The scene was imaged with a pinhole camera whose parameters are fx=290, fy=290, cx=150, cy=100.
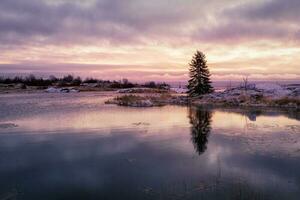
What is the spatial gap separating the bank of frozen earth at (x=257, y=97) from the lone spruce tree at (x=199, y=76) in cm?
318

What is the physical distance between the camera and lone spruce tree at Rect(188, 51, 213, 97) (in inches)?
2041

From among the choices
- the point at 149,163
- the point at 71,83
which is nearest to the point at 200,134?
the point at 149,163

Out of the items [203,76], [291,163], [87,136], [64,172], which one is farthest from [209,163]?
[203,76]

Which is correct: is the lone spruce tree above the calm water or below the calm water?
above

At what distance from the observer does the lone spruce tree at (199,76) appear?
2041 inches

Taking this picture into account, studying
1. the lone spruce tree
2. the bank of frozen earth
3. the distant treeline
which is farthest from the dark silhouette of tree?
the distant treeline

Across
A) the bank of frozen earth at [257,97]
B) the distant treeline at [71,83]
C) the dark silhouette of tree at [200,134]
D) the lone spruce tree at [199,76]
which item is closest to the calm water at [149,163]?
the dark silhouette of tree at [200,134]

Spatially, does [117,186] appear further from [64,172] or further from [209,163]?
[209,163]

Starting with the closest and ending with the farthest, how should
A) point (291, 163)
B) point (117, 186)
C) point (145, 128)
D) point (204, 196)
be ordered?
point (204, 196), point (117, 186), point (291, 163), point (145, 128)

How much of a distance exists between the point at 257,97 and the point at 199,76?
11707 millimetres

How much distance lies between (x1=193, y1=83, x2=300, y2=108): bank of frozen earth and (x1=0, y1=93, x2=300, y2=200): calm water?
2057 centimetres

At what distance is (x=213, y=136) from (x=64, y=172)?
34.7 ft

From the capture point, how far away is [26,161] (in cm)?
1260

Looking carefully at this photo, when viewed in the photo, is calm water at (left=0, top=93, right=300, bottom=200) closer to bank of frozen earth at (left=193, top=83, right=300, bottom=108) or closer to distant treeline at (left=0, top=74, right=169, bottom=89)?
bank of frozen earth at (left=193, top=83, right=300, bottom=108)
